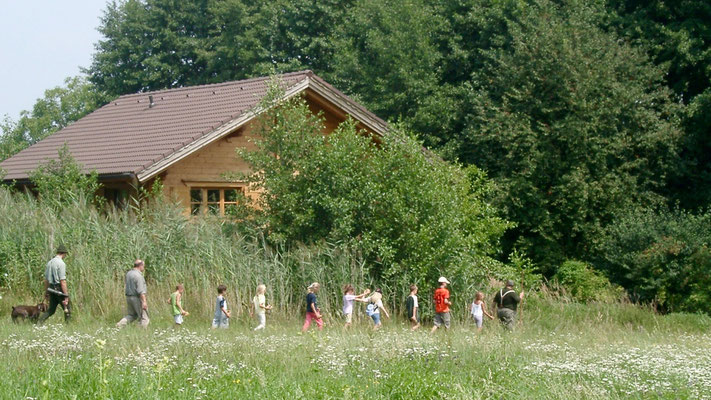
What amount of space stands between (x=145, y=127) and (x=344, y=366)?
19.3 m

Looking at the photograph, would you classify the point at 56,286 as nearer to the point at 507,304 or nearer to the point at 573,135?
the point at 507,304

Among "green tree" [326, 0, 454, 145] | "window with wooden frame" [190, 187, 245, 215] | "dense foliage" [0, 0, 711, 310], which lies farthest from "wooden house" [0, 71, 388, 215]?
"green tree" [326, 0, 454, 145]

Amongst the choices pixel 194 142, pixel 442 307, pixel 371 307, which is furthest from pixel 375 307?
pixel 194 142

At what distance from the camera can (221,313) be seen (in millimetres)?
18109

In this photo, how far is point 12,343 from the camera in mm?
12922

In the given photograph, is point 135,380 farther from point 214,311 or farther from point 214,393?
point 214,311

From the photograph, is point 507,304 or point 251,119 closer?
point 507,304

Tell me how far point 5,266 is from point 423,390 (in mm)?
14137

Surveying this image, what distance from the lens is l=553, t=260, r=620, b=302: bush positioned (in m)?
25.7

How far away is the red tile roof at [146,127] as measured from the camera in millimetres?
25359

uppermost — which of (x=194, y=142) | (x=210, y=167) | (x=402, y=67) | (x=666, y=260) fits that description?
(x=402, y=67)

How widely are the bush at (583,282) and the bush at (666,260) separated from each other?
63 centimetres

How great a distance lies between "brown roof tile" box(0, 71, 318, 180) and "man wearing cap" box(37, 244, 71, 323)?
5.75 meters

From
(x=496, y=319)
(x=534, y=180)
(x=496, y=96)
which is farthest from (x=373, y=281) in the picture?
(x=496, y=96)
